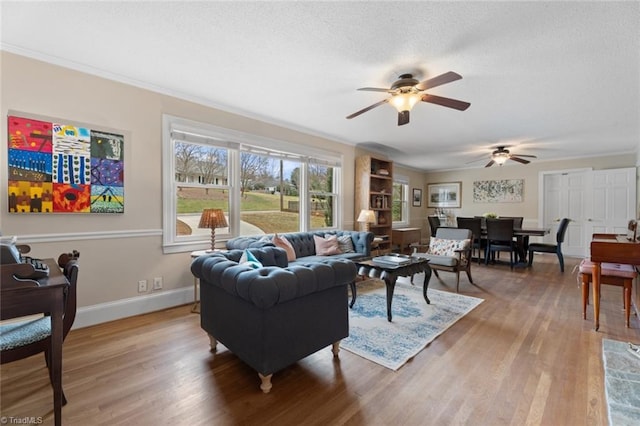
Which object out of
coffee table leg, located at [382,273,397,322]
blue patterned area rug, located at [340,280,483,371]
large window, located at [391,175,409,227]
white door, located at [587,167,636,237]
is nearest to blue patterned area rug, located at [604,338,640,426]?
blue patterned area rug, located at [340,280,483,371]

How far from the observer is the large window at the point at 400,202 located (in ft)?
26.1

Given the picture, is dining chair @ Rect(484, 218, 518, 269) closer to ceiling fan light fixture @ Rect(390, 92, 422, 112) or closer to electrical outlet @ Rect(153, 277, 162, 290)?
ceiling fan light fixture @ Rect(390, 92, 422, 112)

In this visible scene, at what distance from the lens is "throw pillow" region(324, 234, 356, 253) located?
445cm

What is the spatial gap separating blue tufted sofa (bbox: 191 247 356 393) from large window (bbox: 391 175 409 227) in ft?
20.0

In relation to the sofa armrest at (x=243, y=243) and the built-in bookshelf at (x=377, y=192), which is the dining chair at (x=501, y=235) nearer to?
the built-in bookshelf at (x=377, y=192)

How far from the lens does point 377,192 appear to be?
5.88 meters

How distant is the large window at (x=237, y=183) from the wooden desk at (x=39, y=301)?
1.82m

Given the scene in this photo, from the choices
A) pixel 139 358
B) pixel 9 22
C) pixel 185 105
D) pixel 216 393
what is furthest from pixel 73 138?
pixel 216 393

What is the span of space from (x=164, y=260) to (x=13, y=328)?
5.37 ft

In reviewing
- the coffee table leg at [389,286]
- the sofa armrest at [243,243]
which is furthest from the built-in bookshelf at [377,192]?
the sofa armrest at [243,243]

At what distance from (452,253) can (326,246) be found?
1.85 m
